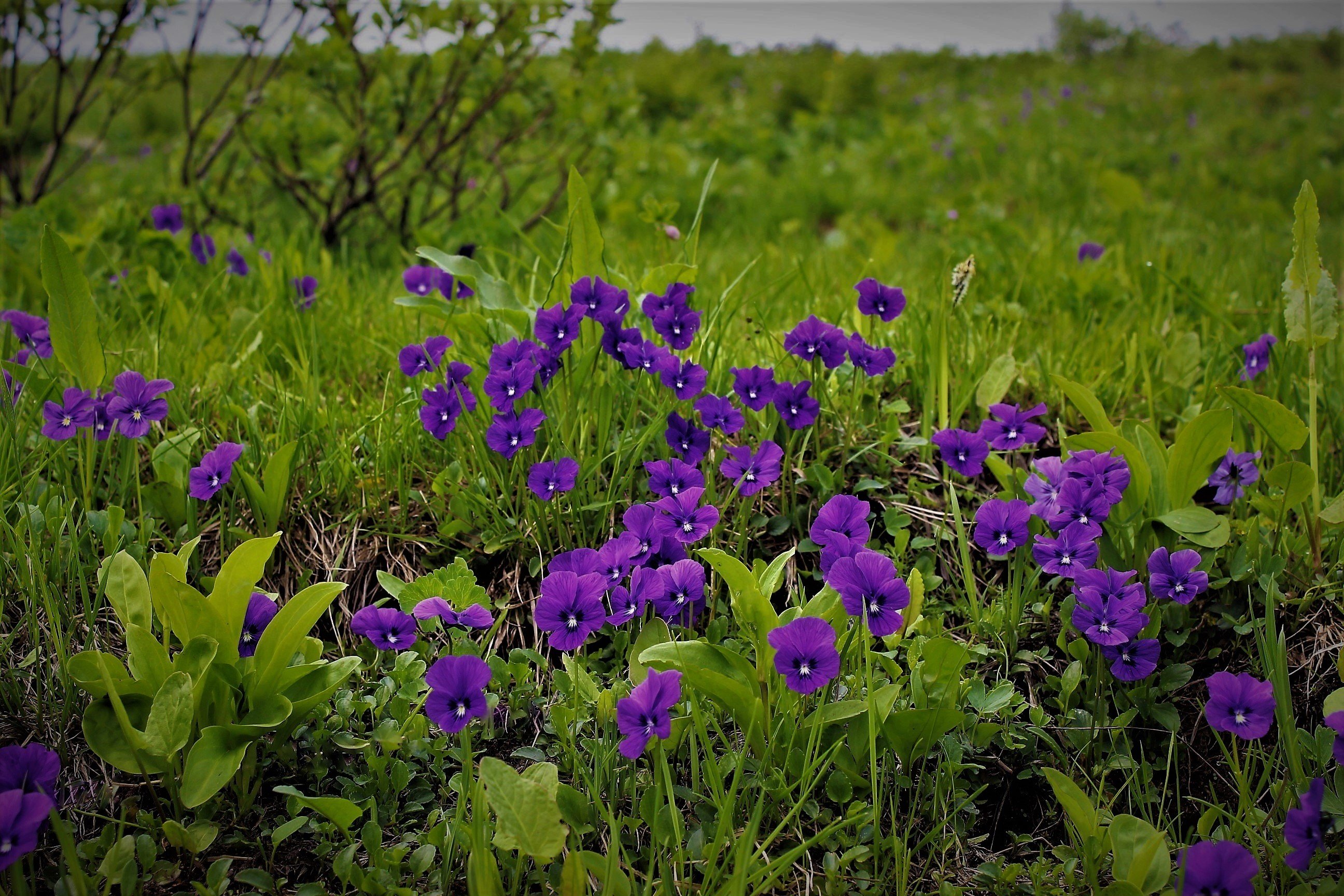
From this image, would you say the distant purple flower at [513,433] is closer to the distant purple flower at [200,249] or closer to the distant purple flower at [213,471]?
the distant purple flower at [213,471]

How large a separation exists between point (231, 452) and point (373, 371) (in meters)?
0.79

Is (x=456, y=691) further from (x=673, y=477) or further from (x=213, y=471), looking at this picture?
(x=213, y=471)

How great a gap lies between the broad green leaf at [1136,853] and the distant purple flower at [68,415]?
2.00m

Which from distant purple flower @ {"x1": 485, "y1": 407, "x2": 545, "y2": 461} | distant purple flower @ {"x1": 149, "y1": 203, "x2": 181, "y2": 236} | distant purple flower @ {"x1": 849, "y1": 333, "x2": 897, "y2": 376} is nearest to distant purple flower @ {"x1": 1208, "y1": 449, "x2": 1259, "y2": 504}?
distant purple flower @ {"x1": 849, "y1": 333, "x2": 897, "y2": 376}

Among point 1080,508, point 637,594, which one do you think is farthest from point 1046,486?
point 637,594

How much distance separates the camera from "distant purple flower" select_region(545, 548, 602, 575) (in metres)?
1.46

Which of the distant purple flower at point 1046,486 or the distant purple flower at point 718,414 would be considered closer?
the distant purple flower at point 1046,486

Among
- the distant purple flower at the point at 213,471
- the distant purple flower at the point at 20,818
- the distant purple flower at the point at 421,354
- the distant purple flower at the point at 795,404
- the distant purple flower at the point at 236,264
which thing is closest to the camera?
the distant purple flower at the point at 20,818

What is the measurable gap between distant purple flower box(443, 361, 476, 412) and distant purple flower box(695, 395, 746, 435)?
1.67ft

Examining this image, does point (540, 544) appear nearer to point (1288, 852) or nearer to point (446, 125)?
point (1288, 852)

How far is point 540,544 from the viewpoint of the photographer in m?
1.82

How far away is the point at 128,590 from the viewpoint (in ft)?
4.75

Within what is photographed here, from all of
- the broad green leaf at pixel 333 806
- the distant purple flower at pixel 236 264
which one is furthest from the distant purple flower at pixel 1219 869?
the distant purple flower at pixel 236 264

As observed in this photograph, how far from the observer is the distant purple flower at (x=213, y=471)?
5.69ft
